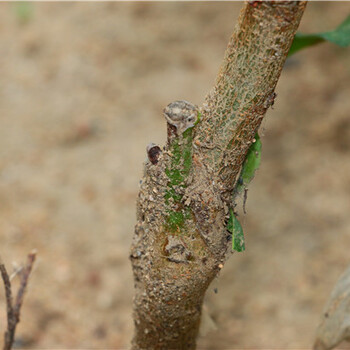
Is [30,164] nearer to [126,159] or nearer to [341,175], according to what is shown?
[126,159]

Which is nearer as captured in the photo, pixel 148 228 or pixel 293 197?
pixel 148 228

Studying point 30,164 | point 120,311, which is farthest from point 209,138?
point 30,164

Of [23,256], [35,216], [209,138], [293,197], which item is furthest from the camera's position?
[293,197]

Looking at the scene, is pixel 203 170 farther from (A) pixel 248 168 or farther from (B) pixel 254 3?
(B) pixel 254 3

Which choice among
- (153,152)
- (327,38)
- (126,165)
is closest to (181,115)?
(153,152)

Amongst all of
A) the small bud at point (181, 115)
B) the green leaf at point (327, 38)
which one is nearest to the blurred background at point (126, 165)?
the green leaf at point (327, 38)
